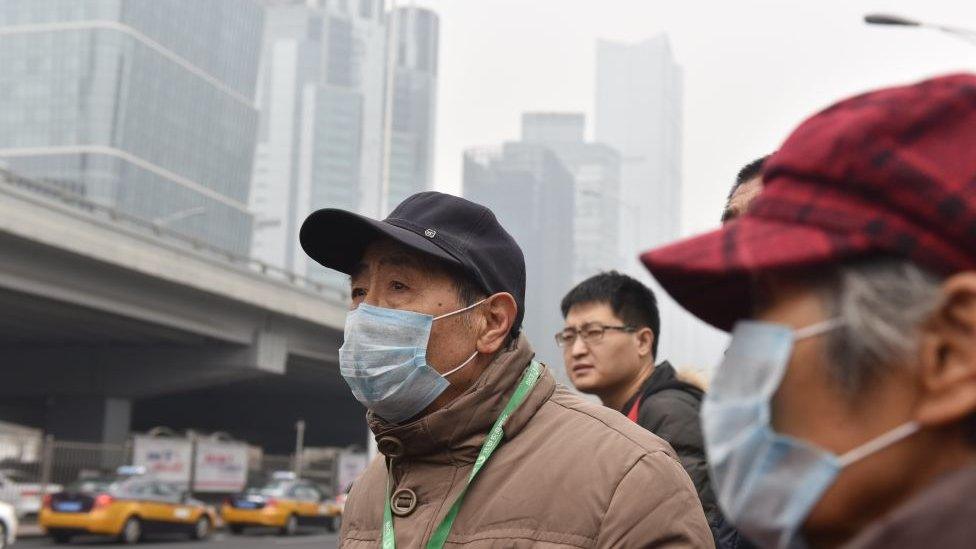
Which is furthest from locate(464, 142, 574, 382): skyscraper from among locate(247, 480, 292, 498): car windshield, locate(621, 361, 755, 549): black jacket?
locate(621, 361, 755, 549): black jacket

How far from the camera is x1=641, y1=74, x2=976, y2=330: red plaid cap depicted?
1.35 m

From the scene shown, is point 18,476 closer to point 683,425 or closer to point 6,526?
point 6,526

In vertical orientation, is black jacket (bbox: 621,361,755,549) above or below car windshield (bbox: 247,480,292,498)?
above

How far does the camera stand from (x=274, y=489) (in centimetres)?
2798

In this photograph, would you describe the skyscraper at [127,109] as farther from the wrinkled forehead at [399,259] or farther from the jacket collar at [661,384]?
the wrinkled forehead at [399,259]

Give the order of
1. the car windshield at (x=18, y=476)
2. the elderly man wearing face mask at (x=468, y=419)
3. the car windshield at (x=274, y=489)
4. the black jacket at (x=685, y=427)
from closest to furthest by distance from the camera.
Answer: the elderly man wearing face mask at (x=468, y=419)
the black jacket at (x=685, y=427)
the car windshield at (x=274, y=489)
the car windshield at (x=18, y=476)

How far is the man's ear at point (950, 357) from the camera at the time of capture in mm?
1307

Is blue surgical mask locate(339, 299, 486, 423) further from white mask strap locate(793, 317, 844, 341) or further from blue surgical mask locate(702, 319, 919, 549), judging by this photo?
white mask strap locate(793, 317, 844, 341)

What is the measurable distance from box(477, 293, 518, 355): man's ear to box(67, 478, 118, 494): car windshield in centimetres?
2058

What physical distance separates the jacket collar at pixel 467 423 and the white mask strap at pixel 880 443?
158cm

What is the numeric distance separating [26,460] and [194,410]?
23.8 meters

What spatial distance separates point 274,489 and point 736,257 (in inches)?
1085

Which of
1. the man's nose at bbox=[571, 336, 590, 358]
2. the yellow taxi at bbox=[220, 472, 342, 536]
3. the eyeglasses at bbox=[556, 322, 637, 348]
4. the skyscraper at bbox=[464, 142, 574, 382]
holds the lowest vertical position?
the yellow taxi at bbox=[220, 472, 342, 536]

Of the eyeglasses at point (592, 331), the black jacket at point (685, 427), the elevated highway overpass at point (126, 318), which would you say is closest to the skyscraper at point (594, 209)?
Result: the elevated highway overpass at point (126, 318)
